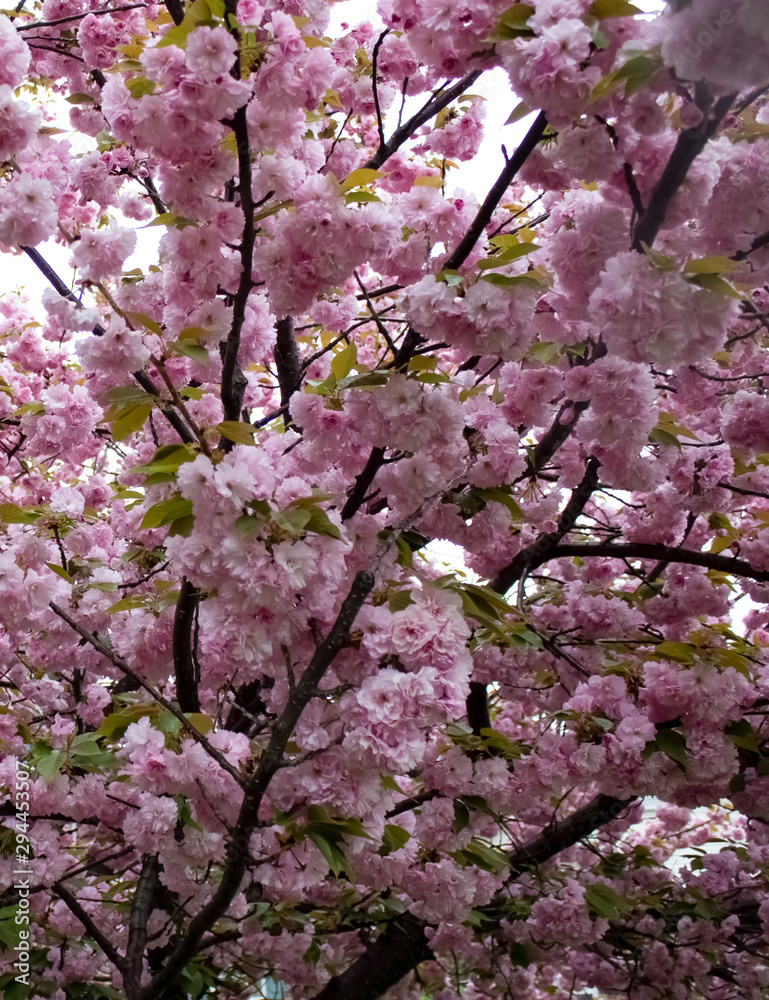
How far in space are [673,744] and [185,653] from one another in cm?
154

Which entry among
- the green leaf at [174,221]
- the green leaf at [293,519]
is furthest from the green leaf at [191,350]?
the green leaf at [293,519]

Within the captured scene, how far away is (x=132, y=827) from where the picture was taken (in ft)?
7.25

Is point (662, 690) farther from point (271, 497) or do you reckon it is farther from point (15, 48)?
point (15, 48)

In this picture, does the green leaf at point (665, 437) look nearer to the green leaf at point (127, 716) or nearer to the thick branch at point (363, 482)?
the thick branch at point (363, 482)

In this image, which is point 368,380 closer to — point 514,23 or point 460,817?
point 514,23

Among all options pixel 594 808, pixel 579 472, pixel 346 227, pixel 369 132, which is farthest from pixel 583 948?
pixel 369 132

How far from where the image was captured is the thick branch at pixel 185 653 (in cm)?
212

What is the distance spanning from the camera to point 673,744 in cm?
247

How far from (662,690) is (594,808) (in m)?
1.22

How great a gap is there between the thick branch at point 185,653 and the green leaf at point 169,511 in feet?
1.77

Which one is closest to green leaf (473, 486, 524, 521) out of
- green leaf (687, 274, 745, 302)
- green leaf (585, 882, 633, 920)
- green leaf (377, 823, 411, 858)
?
green leaf (687, 274, 745, 302)

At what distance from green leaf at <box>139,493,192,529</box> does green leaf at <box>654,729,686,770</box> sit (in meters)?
1.73

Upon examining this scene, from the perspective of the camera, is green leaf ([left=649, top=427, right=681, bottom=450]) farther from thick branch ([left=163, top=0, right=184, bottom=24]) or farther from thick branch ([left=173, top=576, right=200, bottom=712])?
thick branch ([left=163, top=0, right=184, bottom=24])

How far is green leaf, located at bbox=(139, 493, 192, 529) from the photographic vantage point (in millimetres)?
1538
